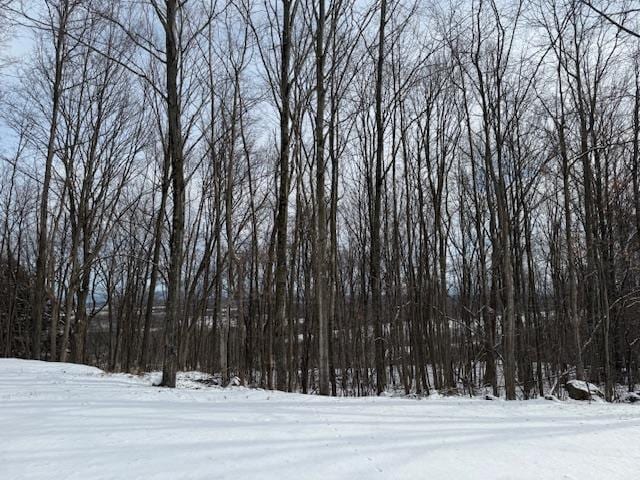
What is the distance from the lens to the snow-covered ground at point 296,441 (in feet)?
8.44

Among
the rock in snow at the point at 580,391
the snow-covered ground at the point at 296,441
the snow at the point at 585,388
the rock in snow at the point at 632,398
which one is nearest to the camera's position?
the snow-covered ground at the point at 296,441

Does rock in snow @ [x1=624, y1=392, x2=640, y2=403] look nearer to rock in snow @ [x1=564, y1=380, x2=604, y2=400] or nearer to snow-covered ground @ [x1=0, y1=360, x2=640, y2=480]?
rock in snow @ [x1=564, y1=380, x2=604, y2=400]

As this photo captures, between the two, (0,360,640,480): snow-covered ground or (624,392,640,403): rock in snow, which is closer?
(0,360,640,480): snow-covered ground

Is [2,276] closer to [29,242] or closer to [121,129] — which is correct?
[29,242]

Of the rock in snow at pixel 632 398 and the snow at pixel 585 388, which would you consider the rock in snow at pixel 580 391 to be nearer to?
the snow at pixel 585 388

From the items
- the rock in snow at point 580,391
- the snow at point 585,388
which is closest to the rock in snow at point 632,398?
the snow at point 585,388

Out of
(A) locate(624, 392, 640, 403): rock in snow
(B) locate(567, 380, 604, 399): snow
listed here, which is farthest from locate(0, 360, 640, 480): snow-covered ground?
(A) locate(624, 392, 640, 403): rock in snow

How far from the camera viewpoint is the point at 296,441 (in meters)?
3.23

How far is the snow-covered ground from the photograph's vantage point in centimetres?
257

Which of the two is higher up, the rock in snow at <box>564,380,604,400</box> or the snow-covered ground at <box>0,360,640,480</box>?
the snow-covered ground at <box>0,360,640,480</box>

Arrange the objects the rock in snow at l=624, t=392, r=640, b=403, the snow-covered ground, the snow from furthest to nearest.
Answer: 1. the rock in snow at l=624, t=392, r=640, b=403
2. the snow
3. the snow-covered ground

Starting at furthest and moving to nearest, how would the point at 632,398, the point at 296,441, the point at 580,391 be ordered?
the point at 632,398, the point at 580,391, the point at 296,441

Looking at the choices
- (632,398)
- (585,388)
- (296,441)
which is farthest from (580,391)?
(296,441)

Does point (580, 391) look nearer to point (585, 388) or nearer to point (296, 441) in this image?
point (585, 388)
